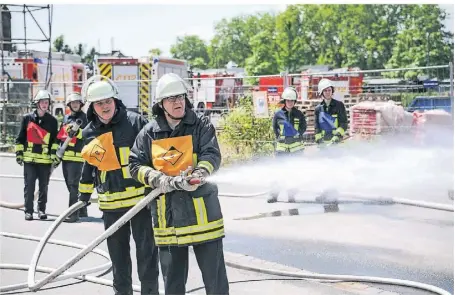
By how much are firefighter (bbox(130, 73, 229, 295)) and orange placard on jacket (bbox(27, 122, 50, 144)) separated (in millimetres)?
4773

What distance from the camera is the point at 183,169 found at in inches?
153

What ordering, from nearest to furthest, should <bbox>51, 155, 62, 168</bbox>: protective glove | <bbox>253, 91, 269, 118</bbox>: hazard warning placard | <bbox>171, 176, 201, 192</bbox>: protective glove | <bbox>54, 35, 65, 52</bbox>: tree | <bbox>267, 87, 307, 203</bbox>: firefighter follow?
<bbox>171, 176, 201, 192</bbox>: protective glove < <bbox>51, 155, 62, 168</bbox>: protective glove < <bbox>267, 87, 307, 203</bbox>: firefighter < <bbox>253, 91, 269, 118</bbox>: hazard warning placard < <bbox>54, 35, 65, 52</bbox>: tree

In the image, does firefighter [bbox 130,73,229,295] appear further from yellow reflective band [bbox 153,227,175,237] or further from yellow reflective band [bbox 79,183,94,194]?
yellow reflective band [bbox 79,183,94,194]

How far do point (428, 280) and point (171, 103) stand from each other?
276cm

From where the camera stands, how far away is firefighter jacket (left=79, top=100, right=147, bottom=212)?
460cm

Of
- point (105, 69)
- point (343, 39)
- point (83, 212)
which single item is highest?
point (343, 39)

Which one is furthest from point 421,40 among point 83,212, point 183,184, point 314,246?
point 183,184

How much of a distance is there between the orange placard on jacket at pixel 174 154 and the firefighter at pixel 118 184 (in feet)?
2.31

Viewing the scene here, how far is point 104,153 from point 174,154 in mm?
891

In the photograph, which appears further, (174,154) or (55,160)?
(55,160)

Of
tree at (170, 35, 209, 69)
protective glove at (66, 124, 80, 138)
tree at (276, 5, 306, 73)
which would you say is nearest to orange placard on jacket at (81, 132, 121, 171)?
protective glove at (66, 124, 80, 138)

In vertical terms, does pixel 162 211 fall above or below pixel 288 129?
below

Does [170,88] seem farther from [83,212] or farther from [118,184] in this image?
[83,212]

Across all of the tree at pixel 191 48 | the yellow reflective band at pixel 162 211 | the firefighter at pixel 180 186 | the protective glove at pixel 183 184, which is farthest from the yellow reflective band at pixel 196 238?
the tree at pixel 191 48
